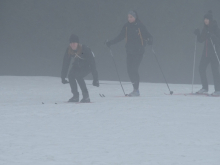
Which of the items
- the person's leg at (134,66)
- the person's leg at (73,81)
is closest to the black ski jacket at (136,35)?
the person's leg at (134,66)

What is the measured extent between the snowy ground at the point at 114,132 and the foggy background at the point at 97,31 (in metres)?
2.78

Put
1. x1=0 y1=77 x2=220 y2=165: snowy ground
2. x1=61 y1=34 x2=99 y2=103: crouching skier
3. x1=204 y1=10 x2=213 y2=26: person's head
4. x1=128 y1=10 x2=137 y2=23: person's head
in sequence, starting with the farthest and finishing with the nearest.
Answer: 1. x1=204 y1=10 x2=213 y2=26: person's head
2. x1=128 y1=10 x2=137 y2=23: person's head
3. x1=61 y1=34 x2=99 y2=103: crouching skier
4. x1=0 y1=77 x2=220 y2=165: snowy ground

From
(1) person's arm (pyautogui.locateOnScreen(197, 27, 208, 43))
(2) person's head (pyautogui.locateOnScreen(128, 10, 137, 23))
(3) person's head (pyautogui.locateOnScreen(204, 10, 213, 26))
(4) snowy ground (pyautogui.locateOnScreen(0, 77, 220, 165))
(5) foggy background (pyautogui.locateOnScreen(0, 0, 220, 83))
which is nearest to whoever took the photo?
(4) snowy ground (pyautogui.locateOnScreen(0, 77, 220, 165))

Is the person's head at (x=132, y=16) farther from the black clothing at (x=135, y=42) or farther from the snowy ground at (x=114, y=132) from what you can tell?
the snowy ground at (x=114, y=132)

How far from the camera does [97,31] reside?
9.86m

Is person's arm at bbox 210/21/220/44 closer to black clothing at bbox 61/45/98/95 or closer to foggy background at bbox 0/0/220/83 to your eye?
black clothing at bbox 61/45/98/95

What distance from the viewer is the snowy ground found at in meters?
3.23

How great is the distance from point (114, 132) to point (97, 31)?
233 inches

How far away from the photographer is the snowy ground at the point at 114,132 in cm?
323

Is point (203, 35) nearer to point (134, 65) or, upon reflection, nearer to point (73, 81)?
point (134, 65)

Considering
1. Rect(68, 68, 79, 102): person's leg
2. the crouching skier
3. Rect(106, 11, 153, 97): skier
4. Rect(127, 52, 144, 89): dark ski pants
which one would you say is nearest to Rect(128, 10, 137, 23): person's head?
Rect(106, 11, 153, 97): skier

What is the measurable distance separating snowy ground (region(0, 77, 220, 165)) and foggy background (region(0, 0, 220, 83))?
9.12 ft

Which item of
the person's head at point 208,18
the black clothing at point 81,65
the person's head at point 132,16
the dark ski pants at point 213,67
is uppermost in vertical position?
the person's head at point 132,16

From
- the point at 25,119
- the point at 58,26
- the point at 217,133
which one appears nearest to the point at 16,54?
the point at 58,26
